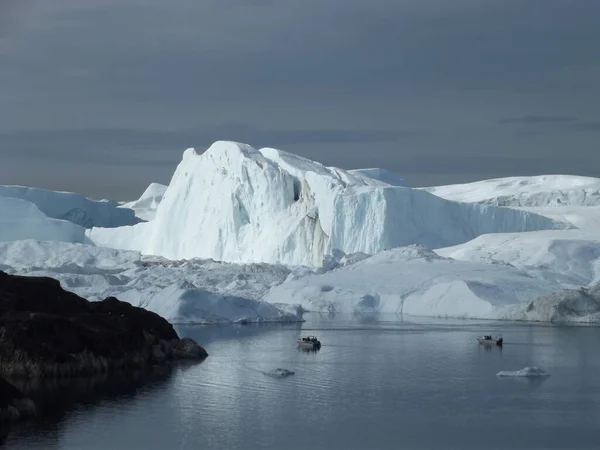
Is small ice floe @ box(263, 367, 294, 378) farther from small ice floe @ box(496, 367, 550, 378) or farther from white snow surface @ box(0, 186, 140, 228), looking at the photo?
white snow surface @ box(0, 186, 140, 228)

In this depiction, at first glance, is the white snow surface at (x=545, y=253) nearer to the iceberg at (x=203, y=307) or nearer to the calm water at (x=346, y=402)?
the iceberg at (x=203, y=307)

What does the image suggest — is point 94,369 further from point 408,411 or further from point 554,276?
point 554,276

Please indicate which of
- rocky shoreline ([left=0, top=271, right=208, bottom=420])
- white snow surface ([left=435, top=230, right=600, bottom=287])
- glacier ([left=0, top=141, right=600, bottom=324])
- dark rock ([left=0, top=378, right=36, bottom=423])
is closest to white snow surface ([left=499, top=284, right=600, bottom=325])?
glacier ([left=0, top=141, right=600, bottom=324])

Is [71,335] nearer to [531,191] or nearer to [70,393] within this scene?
[70,393]

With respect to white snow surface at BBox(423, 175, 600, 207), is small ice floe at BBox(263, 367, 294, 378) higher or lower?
lower

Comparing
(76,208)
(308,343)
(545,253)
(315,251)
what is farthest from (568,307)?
(76,208)

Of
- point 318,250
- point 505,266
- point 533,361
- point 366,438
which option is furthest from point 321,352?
point 318,250
